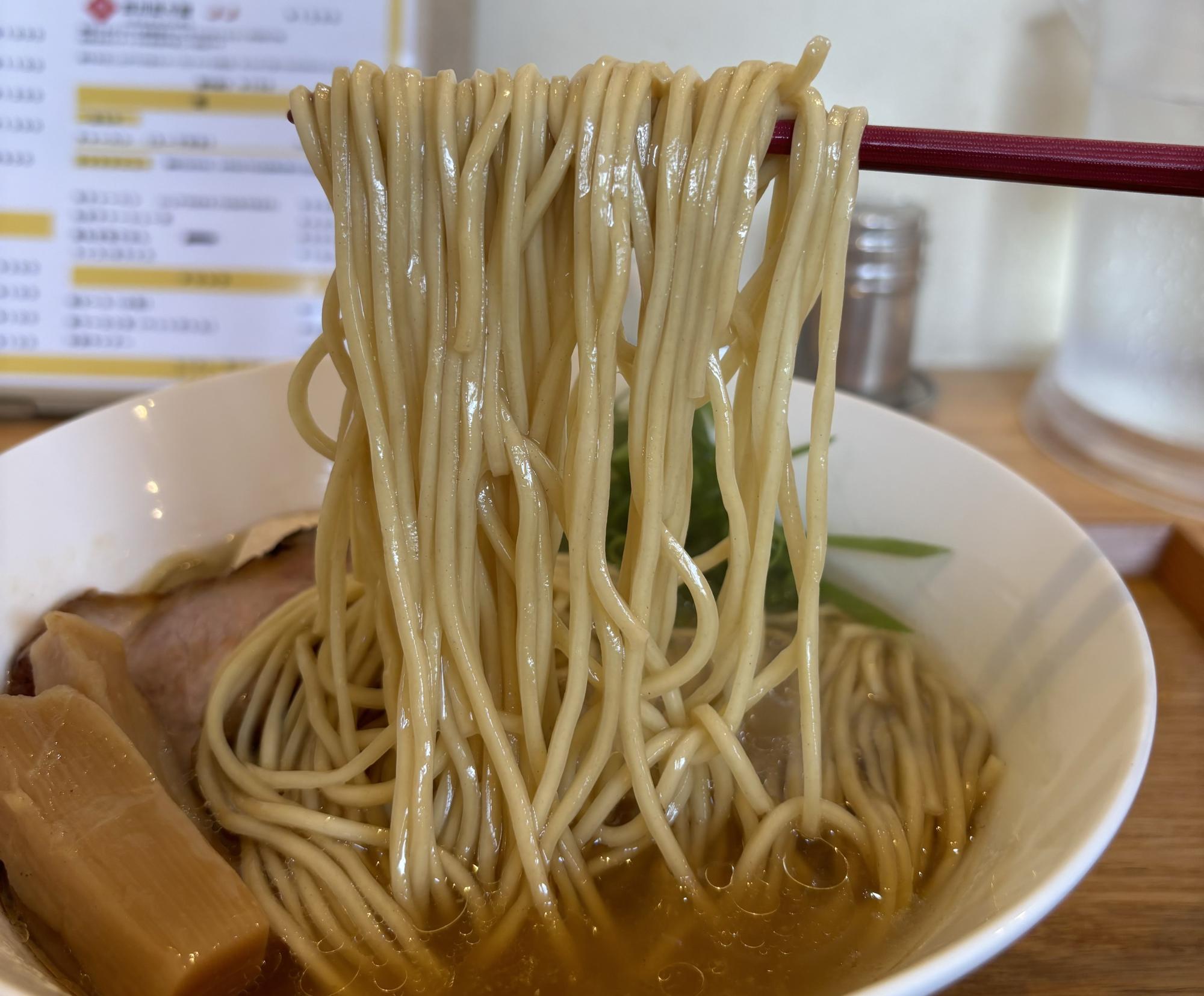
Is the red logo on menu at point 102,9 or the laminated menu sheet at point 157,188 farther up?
the red logo on menu at point 102,9

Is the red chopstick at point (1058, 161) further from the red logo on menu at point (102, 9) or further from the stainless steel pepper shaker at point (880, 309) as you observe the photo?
the red logo on menu at point (102, 9)

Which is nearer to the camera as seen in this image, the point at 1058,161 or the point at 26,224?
the point at 1058,161

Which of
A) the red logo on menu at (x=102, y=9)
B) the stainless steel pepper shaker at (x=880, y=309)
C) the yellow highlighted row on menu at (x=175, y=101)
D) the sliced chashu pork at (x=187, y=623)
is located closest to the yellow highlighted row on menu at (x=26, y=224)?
the yellow highlighted row on menu at (x=175, y=101)

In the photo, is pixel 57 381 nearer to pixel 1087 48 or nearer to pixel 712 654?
pixel 712 654

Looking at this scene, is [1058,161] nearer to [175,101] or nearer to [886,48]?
[886,48]

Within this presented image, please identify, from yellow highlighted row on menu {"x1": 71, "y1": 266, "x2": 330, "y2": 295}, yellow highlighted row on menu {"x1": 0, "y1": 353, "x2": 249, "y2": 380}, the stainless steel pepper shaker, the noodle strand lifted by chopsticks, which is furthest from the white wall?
the noodle strand lifted by chopsticks

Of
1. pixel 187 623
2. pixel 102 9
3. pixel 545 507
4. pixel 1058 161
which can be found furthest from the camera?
pixel 102 9

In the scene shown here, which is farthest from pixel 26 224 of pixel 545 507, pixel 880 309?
pixel 880 309
